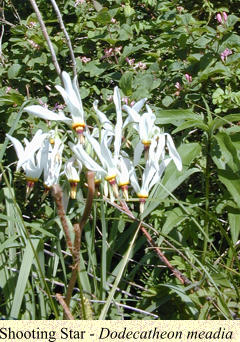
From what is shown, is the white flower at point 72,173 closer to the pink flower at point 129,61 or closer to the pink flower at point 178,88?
the pink flower at point 178,88

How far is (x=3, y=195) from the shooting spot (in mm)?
2139

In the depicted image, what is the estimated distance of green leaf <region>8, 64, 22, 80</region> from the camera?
252 centimetres

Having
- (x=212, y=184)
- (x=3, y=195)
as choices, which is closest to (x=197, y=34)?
(x=212, y=184)

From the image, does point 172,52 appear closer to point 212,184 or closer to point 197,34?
point 197,34

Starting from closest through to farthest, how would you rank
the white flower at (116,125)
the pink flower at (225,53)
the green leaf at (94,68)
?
1. the white flower at (116,125)
2. the pink flower at (225,53)
3. the green leaf at (94,68)

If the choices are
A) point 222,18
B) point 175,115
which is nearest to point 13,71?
point 175,115

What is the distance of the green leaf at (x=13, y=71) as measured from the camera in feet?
8.28

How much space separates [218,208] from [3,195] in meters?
0.88

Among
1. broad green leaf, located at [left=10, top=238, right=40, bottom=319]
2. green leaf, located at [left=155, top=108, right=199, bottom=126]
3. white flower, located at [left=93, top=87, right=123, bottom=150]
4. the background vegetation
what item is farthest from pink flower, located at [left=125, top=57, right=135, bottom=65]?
broad green leaf, located at [left=10, top=238, right=40, bottom=319]

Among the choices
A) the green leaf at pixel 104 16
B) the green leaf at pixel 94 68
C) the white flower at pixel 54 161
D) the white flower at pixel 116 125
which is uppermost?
the green leaf at pixel 104 16

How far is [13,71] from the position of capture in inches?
99.3

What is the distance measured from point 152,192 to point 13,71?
0.99m

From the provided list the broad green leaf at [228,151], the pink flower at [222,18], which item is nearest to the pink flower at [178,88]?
the pink flower at [222,18]

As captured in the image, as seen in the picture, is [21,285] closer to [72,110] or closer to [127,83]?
[72,110]
